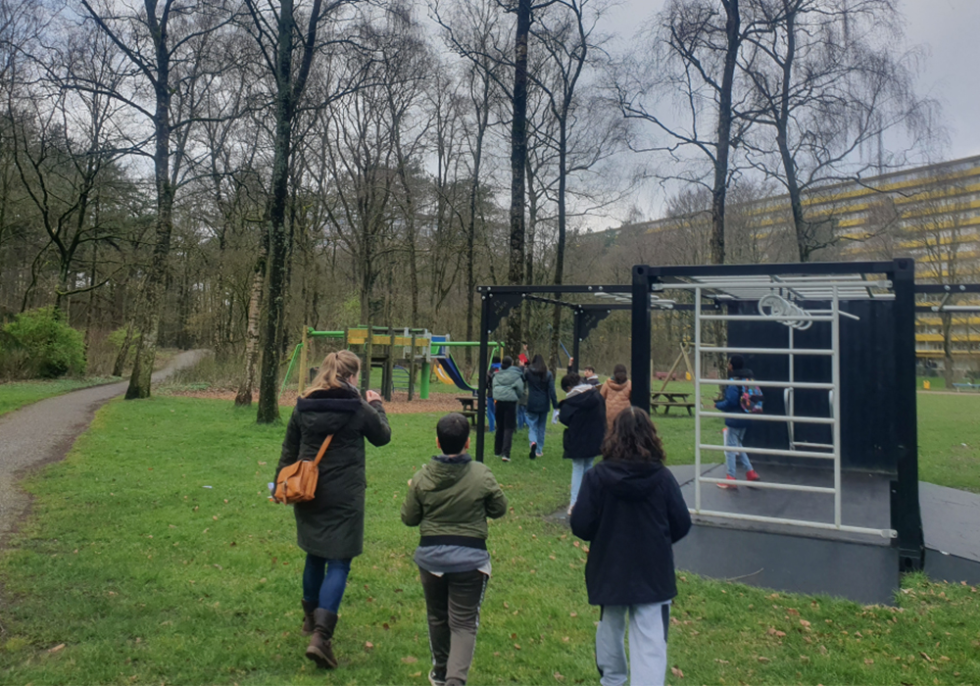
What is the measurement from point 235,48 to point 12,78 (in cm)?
730

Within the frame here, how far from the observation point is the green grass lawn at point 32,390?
15672 millimetres

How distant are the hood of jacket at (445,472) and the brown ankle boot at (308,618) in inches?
50.9

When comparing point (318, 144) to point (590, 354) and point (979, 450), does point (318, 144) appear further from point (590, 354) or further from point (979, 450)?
point (979, 450)

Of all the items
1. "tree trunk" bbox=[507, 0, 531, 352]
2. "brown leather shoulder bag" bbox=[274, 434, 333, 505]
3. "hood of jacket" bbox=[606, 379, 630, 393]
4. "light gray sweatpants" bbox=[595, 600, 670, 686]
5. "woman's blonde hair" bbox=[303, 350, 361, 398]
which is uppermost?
"tree trunk" bbox=[507, 0, 531, 352]

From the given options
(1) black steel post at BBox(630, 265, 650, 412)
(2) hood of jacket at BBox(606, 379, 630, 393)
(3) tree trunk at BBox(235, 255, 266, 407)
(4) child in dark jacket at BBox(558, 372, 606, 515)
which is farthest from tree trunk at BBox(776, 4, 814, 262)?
(3) tree trunk at BBox(235, 255, 266, 407)

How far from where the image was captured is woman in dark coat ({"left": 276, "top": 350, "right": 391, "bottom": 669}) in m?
3.89

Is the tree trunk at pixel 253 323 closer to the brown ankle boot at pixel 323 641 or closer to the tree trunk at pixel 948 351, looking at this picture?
the brown ankle boot at pixel 323 641

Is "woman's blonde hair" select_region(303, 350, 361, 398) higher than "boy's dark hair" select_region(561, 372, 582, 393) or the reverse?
higher

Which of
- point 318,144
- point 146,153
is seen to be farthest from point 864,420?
point 318,144

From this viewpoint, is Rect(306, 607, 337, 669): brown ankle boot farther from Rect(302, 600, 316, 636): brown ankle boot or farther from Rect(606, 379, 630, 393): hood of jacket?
Rect(606, 379, 630, 393): hood of jacket

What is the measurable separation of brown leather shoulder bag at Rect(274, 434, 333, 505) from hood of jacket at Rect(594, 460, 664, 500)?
64.0 inches

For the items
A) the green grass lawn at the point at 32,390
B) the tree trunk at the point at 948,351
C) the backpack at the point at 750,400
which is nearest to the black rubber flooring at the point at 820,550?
the backpack at the point at 750,400

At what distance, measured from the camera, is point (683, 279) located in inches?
263

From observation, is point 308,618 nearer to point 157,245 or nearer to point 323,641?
point 323,641
